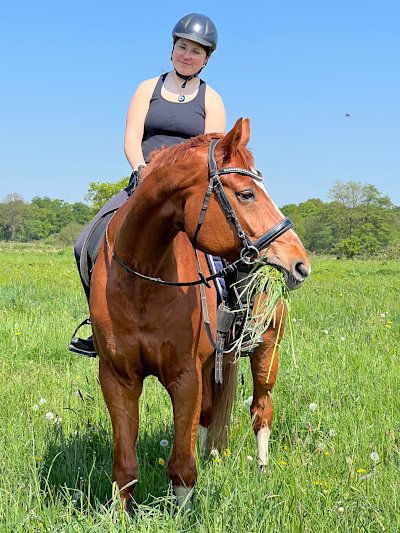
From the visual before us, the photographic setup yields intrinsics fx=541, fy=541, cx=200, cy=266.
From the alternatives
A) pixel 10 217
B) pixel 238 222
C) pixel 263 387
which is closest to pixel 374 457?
pixel 263 387

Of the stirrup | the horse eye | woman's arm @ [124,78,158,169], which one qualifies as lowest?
the stirrup

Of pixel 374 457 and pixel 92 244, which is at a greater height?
pixel 92 244

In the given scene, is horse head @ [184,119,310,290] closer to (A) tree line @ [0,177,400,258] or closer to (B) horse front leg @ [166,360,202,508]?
(B) horse front leg @ [166,360,202,508]

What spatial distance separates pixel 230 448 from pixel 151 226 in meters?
2.41

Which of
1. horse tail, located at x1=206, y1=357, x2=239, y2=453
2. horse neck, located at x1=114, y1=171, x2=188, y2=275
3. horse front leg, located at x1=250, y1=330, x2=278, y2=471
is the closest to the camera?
horse neck, located at x1=114, y1=171, x2=188, y2=275

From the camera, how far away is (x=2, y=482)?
3.49 m

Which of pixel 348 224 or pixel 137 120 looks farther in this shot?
pixel 348 224

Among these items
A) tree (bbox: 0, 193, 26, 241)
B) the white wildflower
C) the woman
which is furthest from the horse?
tree (bbox: 0, 193, 26, 241)

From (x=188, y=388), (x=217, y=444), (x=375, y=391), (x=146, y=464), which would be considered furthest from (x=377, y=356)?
(x=188, y=388)

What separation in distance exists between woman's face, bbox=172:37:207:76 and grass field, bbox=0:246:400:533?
8.49 feet

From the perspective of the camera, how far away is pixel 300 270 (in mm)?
2678

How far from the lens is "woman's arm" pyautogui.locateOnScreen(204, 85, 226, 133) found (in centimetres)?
415

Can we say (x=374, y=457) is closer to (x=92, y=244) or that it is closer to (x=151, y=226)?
(x=151, y=226)

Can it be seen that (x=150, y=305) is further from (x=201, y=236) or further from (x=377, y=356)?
(x=377, y=356)
